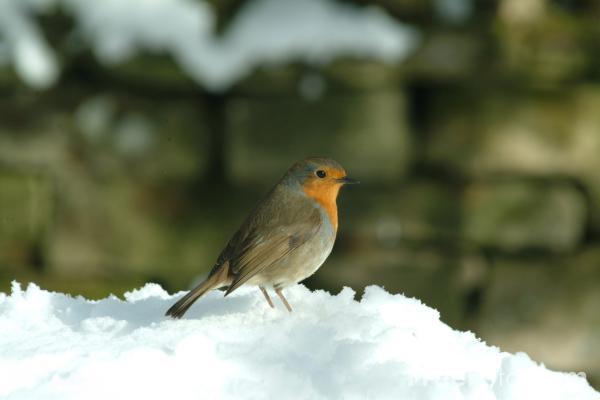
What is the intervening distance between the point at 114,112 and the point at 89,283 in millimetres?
671

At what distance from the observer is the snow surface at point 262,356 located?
1.60m

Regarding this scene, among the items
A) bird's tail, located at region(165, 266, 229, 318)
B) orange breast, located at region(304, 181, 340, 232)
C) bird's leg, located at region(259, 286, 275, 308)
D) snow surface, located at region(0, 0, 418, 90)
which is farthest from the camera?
snow surface, located at region(0, 0, 418, 90)

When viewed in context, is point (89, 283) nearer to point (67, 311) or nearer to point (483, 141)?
point (483, 141)

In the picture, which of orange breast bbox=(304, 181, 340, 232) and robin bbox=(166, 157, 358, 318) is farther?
orange breast bbox=(304, 181, 340, 232)

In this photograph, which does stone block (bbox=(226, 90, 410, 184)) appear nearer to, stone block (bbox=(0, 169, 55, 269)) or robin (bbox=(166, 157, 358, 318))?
stone block (bbox=(0, 169, 55, 269))

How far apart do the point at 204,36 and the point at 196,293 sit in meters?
2.13

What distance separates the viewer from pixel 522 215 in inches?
169

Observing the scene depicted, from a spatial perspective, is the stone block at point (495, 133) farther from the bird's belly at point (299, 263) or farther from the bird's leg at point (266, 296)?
the bird's leg at point (266, 296)

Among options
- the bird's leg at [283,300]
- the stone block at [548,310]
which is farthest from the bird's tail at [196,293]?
the stone block at [548,310]

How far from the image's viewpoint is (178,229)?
4250 mm

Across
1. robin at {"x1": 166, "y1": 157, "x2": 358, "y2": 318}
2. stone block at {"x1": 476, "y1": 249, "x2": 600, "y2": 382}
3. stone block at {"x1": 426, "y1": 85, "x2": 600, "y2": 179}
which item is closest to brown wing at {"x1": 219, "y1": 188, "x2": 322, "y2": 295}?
robin at {"x1": 166, "y1": 157, "x2": 358, "y2": 318}

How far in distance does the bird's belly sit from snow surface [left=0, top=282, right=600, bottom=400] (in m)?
0.23

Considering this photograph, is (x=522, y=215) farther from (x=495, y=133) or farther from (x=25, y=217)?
(x=25, y=217)

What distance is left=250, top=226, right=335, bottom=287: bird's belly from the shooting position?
2.30m
